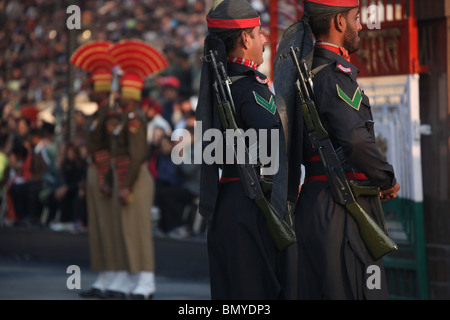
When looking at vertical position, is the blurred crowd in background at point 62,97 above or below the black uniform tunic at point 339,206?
above

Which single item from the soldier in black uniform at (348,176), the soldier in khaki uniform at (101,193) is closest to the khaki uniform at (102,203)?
the soldier in khaki uniform at (101,193)

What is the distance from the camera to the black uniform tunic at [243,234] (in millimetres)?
4852

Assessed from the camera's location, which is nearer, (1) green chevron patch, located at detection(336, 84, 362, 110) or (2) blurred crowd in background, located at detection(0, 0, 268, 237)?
(1) green chevron patch, located at detection(336, 84, 362, 110)

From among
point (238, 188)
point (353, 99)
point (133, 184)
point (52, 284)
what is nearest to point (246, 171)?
point (238, 188)

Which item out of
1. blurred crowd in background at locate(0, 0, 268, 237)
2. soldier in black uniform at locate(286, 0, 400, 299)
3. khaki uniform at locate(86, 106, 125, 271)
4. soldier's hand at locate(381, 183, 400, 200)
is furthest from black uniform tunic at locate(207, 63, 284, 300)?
blurred crowd in background at locate(0, 0, 268, 237)

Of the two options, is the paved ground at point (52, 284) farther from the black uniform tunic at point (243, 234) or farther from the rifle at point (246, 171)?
the rifle at point (246, 171)

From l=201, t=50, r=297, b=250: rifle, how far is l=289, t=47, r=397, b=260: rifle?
323mm

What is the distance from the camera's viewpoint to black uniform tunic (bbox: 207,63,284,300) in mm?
4852

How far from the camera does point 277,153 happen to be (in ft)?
16.0

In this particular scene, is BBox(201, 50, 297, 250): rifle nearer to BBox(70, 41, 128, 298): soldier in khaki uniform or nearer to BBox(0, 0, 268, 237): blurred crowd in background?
BBox(70, 41, 128, 298): soldier in khaki uniform

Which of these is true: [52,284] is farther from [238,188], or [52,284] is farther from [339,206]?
[339,206]

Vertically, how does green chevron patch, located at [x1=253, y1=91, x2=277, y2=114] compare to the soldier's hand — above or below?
above

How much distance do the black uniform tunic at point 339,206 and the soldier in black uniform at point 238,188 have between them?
21cm
